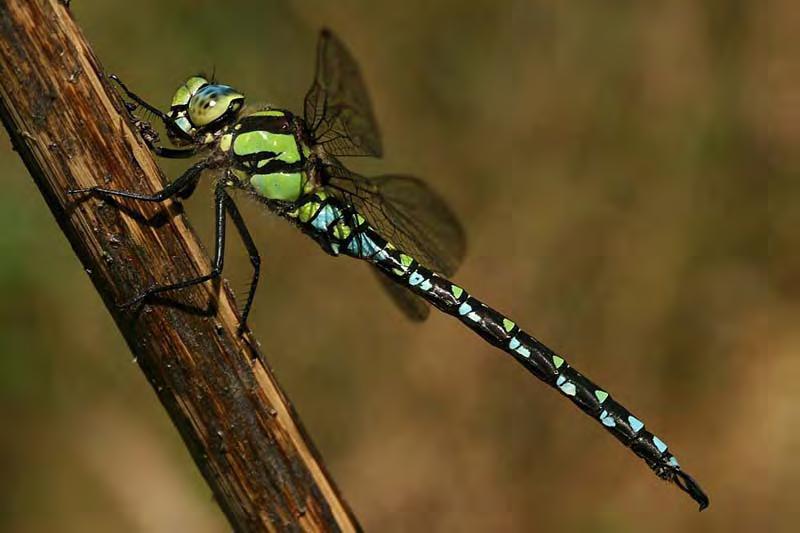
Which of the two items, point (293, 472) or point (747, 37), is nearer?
point (293, 472)

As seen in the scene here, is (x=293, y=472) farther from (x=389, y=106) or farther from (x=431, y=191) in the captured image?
(x=389, y=106)

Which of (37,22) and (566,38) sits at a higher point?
(566,38)

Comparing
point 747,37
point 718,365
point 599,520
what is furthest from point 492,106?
point 599,520

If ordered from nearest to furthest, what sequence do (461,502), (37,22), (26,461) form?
(37,22), (26,461), (461,502)

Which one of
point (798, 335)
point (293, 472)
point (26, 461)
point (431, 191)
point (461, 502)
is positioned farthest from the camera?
point (798, 335)

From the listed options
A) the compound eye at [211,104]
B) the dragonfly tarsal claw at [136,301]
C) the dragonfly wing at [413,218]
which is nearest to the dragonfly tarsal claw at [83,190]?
the dragonfly tarsal claw at [136,301]

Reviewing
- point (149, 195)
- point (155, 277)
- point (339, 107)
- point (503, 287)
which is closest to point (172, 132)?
point (339, 107)

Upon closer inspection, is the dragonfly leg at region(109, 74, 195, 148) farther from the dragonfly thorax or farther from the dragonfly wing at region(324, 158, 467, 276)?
the dragonfly wing at region(324, 158, 467, 276)
